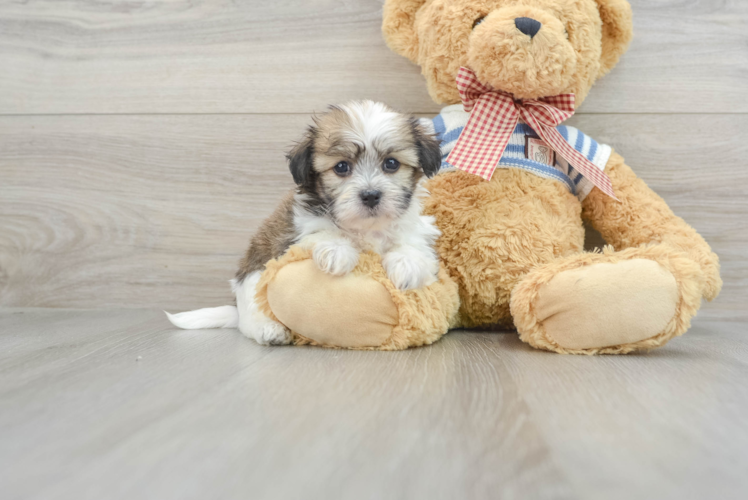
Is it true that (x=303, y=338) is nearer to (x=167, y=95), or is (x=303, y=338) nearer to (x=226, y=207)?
(x=226, y=207)

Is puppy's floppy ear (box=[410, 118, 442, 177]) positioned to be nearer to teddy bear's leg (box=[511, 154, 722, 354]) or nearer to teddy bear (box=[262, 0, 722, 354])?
teddy bear (box=[262, 0, 722, 354])

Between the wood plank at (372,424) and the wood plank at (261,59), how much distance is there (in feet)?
3.17

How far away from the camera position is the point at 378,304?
122 centimetres

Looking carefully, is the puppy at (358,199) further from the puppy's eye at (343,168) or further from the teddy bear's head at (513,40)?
the teddy bear's head at (513,40)

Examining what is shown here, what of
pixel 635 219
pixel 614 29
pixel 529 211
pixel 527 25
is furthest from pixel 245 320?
pixel 614 29

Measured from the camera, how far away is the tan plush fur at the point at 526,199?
→ 1274 millimetres

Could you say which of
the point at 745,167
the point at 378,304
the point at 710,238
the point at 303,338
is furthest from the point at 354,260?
the point at 745,167

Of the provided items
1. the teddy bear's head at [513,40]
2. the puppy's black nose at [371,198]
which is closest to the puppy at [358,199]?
the puppy's black nose at [371,198]

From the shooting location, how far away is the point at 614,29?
5.04ft

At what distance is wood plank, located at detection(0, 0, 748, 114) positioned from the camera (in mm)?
1719

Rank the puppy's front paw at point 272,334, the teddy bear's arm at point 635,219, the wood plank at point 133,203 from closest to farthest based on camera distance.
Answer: the puppy's front paw at point 272,334
the teddy bear's arm at point 635,219
the wood plank at point 133,203

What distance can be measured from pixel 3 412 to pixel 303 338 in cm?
65

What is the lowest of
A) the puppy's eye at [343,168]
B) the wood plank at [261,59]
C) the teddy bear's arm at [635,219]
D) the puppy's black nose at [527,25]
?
the teddy bear's arm at [635,219]

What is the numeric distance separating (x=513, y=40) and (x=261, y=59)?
0.97m
